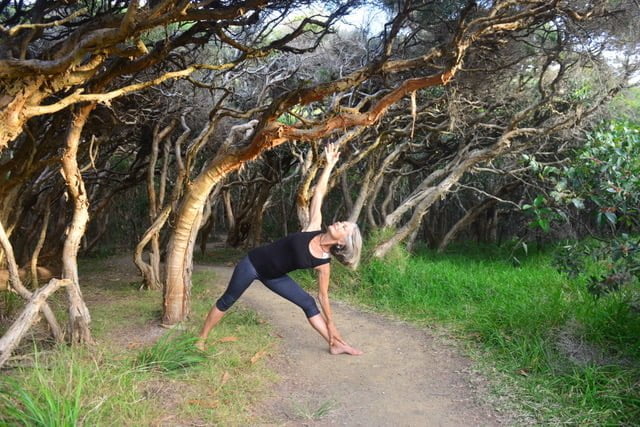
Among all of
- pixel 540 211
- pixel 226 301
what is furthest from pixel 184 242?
pixel 540 211

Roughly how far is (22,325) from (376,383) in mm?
2908

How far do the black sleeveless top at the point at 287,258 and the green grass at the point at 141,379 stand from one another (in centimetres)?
91

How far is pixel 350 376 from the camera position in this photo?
16.3 ft

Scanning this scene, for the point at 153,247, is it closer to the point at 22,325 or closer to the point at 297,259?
the point at 297,259

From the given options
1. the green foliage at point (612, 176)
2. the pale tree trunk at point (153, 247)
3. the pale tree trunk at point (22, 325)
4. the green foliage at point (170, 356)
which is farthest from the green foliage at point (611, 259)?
the pale tree trunk at point (153, 247)

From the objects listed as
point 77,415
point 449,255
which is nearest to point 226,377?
point 77,415

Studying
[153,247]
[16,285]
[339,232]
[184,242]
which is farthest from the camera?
[153,247]

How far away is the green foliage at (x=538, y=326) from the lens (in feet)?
13.6

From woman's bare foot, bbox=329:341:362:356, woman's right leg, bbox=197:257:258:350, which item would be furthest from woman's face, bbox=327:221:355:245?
woman's bare foot, bbox=329:341:362:356

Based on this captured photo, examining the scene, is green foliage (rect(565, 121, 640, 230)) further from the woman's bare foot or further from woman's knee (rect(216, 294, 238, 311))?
woman's knee (rect(216, 294, 238, 311))

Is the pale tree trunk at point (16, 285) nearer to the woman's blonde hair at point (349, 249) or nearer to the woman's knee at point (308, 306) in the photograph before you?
the woman's knee at point (308, 306)

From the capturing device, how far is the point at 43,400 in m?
3.29

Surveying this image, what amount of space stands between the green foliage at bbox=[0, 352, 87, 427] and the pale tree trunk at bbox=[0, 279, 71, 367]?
200 millimetres

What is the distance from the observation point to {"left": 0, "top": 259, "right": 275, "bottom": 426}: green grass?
325cm
